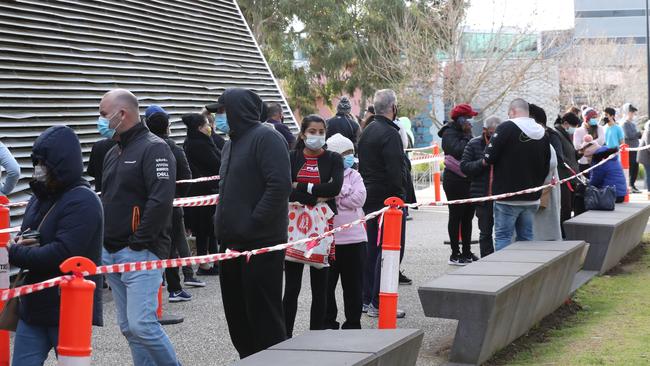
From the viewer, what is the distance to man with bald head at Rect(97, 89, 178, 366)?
21.2ft

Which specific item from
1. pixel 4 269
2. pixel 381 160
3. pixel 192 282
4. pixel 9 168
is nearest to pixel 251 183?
pixel 4 269

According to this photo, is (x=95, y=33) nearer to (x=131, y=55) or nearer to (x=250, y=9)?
(x=131, y=55)

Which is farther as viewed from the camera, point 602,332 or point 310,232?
point 602,332

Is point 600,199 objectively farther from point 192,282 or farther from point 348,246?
point 348,246

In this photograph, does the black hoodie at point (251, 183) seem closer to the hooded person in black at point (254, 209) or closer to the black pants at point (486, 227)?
the hooded person in black at point (254, 209)

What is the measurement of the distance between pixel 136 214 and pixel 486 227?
6.13 meters

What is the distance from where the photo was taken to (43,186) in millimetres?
5648

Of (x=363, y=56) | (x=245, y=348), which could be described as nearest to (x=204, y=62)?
(x=245, y=348)

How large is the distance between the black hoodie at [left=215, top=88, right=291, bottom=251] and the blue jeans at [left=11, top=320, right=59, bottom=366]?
142 centimetres

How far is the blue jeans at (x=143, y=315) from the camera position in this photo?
21.0 ft

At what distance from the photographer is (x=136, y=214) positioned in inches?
260

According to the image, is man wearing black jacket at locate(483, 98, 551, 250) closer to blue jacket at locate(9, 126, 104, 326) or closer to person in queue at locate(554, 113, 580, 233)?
person in queue at locate(554, 113, 580, 233)

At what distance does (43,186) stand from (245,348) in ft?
6.51

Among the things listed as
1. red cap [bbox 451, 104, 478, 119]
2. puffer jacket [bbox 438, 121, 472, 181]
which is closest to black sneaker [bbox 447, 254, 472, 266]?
puffer jacket [bbox 438, 121, 472, 181]
